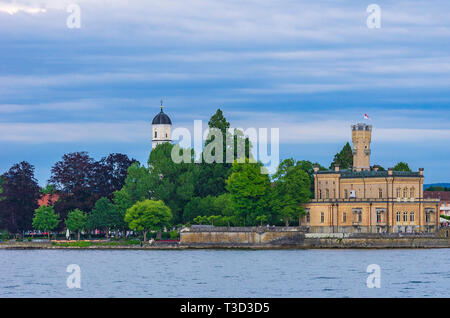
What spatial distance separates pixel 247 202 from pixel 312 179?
499 inches

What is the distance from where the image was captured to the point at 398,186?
111m

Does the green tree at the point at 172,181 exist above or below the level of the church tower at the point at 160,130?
below

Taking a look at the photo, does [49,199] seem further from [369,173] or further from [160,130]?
[369,173]

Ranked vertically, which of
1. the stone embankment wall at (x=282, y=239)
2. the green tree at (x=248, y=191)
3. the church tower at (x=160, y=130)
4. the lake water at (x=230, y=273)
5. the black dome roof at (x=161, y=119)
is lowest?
the lake water at (x=230, y=273)

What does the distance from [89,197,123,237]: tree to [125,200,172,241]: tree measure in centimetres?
408

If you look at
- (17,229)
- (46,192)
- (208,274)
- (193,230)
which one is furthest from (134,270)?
(46,192)

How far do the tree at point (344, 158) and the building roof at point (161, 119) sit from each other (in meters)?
23.0

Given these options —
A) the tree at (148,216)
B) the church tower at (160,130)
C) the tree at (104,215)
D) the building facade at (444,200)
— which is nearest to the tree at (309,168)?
the tree at (148,216)

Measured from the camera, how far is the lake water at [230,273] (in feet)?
194

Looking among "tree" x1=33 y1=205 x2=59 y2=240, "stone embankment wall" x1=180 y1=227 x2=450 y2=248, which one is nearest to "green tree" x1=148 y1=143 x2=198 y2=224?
"stone embankment wall" x1=180 y1=227 x2=450 y2=248

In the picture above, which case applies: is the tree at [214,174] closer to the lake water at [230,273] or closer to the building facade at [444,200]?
the lake water at [230,273]

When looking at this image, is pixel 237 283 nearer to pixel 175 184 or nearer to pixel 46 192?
pixel 175 184

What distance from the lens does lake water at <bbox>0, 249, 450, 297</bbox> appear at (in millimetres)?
59219
